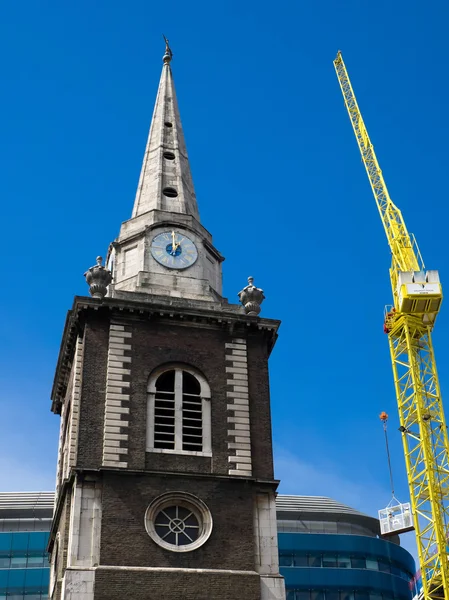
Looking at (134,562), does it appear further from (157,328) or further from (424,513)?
(424,513)

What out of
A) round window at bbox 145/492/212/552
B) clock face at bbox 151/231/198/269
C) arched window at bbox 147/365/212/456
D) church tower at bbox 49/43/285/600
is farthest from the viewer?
clock face at bbox 151/231/198/269

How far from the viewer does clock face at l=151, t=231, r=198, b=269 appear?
146 feet

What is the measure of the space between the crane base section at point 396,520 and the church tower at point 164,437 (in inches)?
1758

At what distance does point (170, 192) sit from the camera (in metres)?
48.1

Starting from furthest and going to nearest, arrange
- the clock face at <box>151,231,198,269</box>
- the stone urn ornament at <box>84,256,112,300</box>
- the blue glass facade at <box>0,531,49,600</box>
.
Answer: the blue glass facade at <box>0,531,49,600</box> < the clock face at <box>151,231,198,269</box> < the stone urn ornament at <box>84,256,112,300</box>

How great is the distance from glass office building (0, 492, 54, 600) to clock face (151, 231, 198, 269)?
4126cm

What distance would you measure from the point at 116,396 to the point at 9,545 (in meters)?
45.3

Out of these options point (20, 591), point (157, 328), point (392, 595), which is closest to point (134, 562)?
point (157, 328)

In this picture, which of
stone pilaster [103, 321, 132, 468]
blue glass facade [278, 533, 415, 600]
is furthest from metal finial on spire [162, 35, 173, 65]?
blue glass facade [278, 533, 415, 600]

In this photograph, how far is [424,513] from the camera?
7881cm

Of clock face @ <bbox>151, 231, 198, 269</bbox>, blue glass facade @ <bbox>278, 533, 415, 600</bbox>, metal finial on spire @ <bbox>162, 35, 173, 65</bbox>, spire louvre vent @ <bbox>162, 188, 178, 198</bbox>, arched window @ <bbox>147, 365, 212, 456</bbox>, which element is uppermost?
metal finial on spire @ <bbox>162, 35, 173, 65</bbox>

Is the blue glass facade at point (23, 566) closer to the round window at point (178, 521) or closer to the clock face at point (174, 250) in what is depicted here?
the clock face at point (174, 250)

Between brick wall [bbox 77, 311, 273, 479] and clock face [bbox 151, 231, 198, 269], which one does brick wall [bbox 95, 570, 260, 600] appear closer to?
brick wall [bbox 77, 311, 273, 479]

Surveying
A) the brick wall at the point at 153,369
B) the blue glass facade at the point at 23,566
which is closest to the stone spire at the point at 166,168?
the brick wall at the point at 153,369
